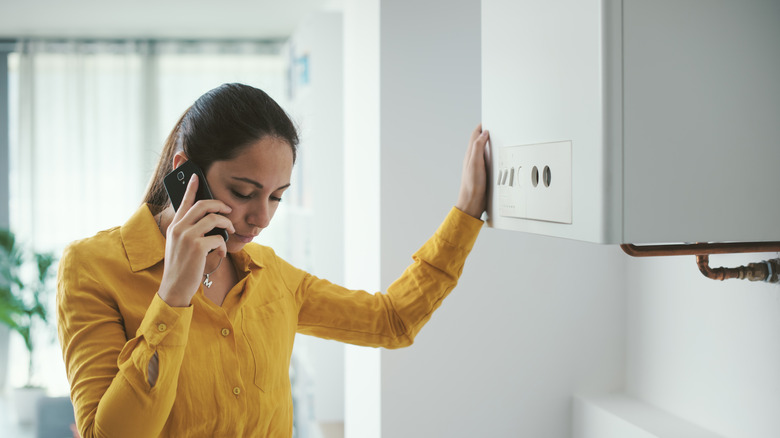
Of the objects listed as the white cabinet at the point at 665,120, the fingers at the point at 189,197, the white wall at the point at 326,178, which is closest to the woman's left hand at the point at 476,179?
the white cabinet at the point at 665,120

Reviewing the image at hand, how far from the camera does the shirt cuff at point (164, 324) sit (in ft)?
2.67

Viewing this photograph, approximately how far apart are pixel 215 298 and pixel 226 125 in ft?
0.93

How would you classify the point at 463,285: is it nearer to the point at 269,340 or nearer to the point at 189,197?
the point at 269,340

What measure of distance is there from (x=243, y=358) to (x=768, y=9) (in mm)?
859

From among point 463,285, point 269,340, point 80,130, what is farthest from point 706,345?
point 80,130

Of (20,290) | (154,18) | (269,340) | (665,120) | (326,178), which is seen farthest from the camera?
(20,290)

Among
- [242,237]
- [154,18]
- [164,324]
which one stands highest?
[154,18]

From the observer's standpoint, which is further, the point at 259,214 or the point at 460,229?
the point at 460,229

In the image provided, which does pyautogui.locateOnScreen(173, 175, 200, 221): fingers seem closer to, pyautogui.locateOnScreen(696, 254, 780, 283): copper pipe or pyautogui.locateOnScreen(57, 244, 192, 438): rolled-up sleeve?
pyautogui.locateOnScreen(57, 244, 192, 438): rolled-up sleeve

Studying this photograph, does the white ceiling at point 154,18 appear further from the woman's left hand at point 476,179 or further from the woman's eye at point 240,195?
the woman's eye at point 240,195

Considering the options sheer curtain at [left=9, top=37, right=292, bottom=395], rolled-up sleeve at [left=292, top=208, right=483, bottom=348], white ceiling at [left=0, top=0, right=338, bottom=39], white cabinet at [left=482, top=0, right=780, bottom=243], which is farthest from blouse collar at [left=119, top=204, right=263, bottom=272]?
sheer curtain at [left=9, top=37, right=292, bottom=395]

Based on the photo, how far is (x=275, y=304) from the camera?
3.59ft

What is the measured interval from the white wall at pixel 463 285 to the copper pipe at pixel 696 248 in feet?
2.09

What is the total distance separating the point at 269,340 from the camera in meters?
1.05
